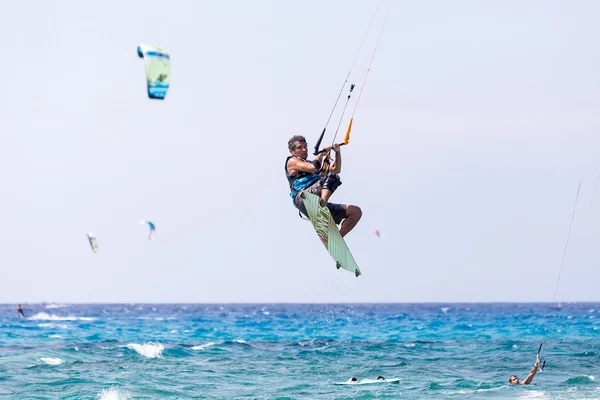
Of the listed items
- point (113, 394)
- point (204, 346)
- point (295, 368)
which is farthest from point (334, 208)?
point (204, 346)

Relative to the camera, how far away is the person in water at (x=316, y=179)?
1313cm

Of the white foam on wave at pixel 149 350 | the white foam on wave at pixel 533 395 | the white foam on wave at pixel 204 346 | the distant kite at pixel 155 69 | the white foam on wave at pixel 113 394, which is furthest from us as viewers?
the white foam on wave at pixel 204 346

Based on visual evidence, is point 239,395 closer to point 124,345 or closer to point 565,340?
point 124,345

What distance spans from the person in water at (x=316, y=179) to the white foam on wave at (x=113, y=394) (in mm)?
14274

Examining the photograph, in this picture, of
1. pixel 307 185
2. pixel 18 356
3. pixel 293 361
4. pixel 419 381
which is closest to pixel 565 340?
pixel 293 361

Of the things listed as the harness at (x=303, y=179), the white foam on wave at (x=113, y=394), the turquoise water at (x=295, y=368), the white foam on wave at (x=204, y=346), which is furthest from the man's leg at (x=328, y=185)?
the white foam on wave at (x=204, y=346)

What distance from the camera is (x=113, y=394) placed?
26.7m

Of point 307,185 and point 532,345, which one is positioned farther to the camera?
point 532,345

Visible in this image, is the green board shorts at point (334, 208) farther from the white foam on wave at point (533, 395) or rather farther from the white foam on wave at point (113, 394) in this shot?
the white foam on wave at point (113, 394)

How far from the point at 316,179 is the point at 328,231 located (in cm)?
79

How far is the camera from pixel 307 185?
44.1ft

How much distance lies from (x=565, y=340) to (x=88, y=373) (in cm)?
2878

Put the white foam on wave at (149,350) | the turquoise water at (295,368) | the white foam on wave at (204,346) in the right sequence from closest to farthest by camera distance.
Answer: the turquoise water at (295,368), the white foam on wave at (149,350), the white foam on wave at (204,346)

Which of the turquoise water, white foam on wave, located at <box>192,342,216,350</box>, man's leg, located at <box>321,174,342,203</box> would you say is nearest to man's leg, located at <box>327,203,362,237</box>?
man's leg, located at <box>321,174,342,203</box>
